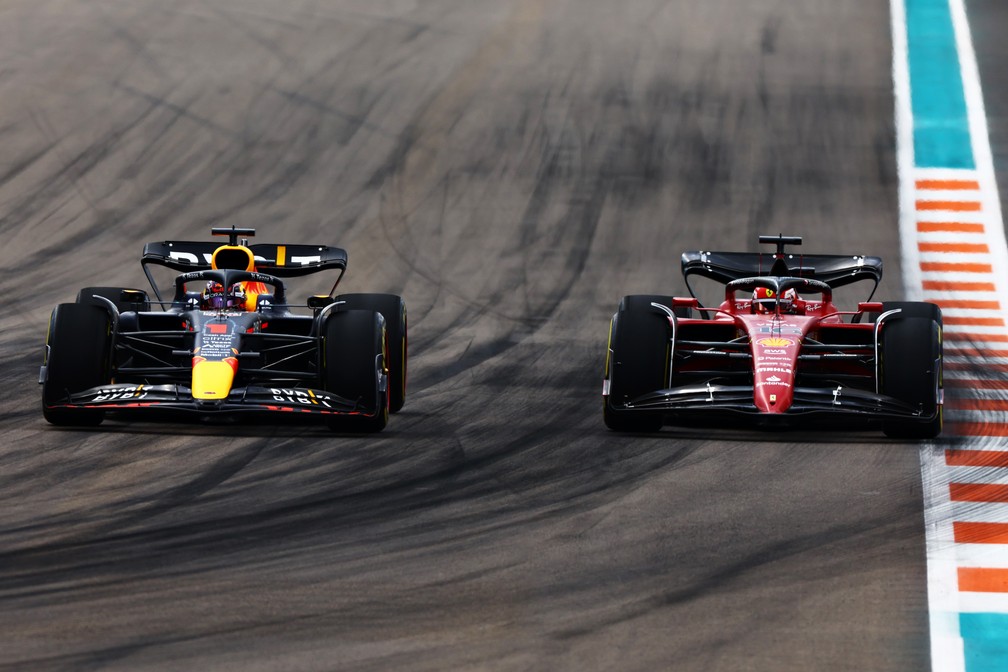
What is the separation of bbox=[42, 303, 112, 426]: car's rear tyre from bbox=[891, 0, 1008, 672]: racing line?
22.3 feet

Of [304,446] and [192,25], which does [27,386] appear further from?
[192,25]

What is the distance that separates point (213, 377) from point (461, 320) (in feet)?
22.7

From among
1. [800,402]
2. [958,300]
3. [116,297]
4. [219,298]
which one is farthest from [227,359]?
[958,300]

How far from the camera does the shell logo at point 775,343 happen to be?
15688 millimetres

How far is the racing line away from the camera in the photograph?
1136cm

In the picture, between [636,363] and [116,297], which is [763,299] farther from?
[116,297]

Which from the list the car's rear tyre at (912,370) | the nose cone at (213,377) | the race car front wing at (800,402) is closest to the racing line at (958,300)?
the car's rear tyre at (912,370)

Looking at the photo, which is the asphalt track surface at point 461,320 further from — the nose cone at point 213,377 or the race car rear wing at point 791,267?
the race car rear wing at point 791,267

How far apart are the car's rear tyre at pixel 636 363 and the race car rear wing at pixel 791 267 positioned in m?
1.82

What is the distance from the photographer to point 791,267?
17.7 meters

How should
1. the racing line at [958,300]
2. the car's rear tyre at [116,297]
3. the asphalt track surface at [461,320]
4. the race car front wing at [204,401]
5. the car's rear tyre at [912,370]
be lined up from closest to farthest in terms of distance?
the asphalt track surface at [461,320] < the racing line at [958,300] < the race car front wing at [204,401] < the car's rear tyre at [912,370] < the car's rear tyre at [116,297]

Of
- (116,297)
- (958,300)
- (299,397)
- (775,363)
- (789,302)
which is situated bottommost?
(958,300)

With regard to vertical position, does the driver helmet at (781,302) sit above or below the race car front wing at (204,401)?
above

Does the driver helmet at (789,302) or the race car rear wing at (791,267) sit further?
the race car rear wing at (791,267)
